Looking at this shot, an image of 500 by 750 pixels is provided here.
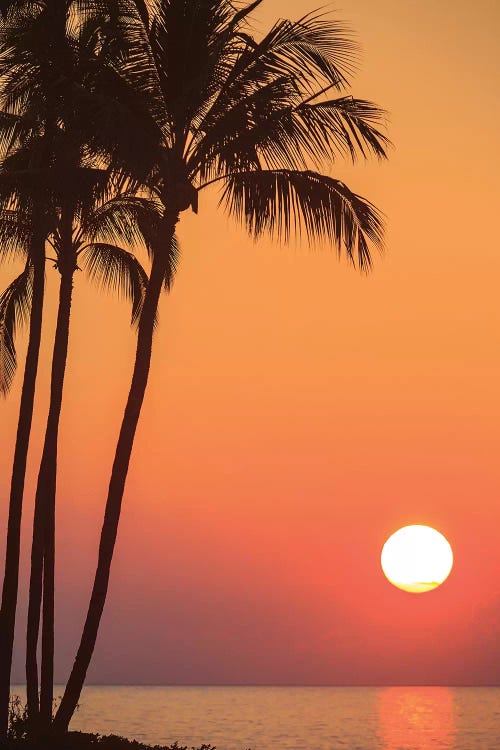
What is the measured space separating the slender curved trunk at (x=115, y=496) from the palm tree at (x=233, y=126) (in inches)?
0.9

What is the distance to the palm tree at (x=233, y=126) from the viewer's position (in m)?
18.8

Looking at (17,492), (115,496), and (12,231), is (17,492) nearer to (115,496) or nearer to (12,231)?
(115,496)

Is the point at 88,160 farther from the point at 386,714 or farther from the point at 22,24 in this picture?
the point at 386,714

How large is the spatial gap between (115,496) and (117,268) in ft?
26.2

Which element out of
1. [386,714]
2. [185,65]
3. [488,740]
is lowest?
[185,65]

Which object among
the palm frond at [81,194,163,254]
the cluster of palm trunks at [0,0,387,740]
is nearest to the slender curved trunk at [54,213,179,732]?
the cluster of palm trunks at [0,0,387,740]

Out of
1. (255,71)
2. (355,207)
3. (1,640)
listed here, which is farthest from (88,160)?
(1,640)

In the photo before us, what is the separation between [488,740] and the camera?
265 ft

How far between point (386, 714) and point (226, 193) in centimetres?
11255

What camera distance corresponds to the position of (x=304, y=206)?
1912cm

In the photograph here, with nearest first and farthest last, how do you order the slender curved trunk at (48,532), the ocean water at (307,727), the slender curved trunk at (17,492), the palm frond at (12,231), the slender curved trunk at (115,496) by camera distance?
the slender curved trunk at (115,496)
the slender curved trunk at (17,492)
the slender curved trunk at (48,532)
the palm frond at (12,231)
the ocean water at (307,727)

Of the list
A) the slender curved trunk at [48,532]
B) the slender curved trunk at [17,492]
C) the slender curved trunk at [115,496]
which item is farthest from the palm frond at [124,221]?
the slender curved trunk at [115,496]

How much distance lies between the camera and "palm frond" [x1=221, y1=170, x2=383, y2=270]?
19125 mm

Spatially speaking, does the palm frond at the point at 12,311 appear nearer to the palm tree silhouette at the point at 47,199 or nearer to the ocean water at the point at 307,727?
the palm tree silhouette at the point at 47,199
